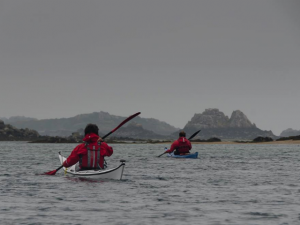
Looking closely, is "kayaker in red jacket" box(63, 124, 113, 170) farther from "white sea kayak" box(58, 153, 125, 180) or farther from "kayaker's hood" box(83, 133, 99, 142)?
"white sea kayak" box(58, 153, 125, 180)

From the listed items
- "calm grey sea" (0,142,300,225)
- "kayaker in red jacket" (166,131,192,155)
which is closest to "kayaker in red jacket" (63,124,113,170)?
"calm grey sea" (0,142,300,225)

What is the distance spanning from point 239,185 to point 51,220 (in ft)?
34.4

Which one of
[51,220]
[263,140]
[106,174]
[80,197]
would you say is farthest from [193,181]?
[263,140]

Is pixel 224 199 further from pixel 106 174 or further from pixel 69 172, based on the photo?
pixel 69 172

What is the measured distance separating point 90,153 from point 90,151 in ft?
0.40

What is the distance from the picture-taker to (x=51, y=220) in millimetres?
12188

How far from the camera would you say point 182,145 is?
4344 cm

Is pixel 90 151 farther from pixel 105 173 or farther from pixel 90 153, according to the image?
pixel 105 173

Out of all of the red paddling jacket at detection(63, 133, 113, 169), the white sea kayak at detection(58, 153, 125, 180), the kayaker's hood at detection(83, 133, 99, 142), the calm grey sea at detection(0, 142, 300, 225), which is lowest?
the calm grey sea at detection(0, 142, 300, 225)

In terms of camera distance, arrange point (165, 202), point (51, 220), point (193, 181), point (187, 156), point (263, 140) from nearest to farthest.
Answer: point (51, 220)
point (165, 202)
point (193, 181)
point (187, 156)
point (263, 140)

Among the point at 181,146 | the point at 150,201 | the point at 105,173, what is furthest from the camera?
the point at 181,146

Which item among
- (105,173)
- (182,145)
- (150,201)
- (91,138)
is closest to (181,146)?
(182,145)

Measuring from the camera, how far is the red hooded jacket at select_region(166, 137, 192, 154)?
43.1 m

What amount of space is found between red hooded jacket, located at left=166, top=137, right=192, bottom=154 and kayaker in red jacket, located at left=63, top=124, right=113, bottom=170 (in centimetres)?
2211
